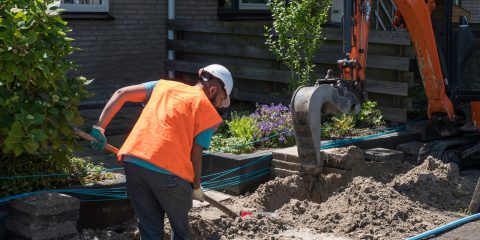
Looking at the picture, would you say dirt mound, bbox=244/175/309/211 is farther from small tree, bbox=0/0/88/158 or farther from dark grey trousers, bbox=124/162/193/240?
dark grey trousers, bbox=124/162/193/240

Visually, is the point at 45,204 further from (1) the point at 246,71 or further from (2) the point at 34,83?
(1) the point at 246,71

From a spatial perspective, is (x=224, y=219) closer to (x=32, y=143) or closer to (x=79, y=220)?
(x=79, y=220)

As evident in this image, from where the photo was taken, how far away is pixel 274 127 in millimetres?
9273

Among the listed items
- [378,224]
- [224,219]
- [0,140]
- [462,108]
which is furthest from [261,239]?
[462,108]

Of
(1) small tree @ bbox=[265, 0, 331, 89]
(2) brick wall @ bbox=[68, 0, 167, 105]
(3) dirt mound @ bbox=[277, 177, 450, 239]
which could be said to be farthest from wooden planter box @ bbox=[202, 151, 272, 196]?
(2) brick wall @ bbox=[68, 0, 167, 105]

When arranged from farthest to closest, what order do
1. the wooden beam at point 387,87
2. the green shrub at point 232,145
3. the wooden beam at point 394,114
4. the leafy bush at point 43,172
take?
the wooden beam at point 394,114
the wooden beam at point 387,87
the green shrub at point 232,145
the leafy bush at point 43,172

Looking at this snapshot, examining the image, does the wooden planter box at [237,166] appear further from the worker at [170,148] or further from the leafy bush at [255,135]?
the worker at [170,148]

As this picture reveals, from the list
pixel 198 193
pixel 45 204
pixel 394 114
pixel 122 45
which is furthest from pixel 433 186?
pixel 122 45

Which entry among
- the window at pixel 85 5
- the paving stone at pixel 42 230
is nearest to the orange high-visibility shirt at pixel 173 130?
the paving stone at pixel 42 230

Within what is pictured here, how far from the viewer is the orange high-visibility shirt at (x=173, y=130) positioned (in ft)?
16.9

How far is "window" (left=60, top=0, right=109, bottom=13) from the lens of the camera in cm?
1222

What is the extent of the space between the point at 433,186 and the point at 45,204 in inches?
166

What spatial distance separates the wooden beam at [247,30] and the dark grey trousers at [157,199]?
5.72 m

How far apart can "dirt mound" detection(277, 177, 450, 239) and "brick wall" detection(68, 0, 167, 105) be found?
592 centimetres
